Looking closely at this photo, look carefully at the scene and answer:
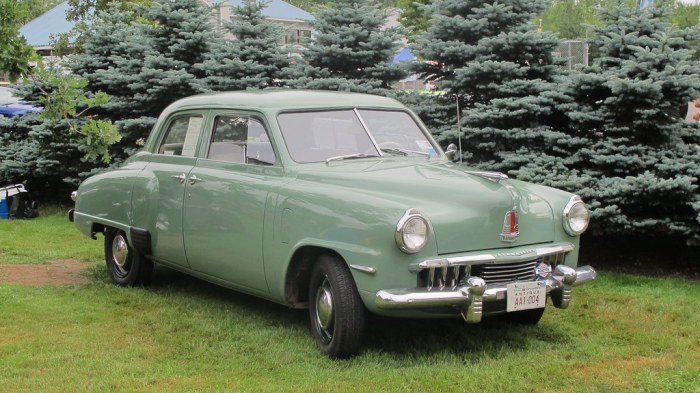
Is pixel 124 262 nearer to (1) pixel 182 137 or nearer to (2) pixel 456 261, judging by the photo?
(1) pixel 182 137

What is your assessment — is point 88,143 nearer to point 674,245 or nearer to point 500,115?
point 500,115

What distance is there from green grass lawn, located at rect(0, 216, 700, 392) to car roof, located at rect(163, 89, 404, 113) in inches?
63.9

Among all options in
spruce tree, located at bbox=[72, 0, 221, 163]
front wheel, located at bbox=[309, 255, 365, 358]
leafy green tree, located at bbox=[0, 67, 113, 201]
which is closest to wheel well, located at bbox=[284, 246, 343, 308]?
front wheel, located at bbox=[309, 255, 365, 358]

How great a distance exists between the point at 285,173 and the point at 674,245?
4.53 m

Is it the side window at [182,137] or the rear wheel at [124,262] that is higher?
the side window at [182,137]

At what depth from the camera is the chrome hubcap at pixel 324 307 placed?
5332 mm

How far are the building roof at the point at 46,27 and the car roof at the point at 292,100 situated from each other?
31128 millimetres

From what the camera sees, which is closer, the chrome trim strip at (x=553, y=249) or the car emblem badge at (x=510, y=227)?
the car emblem badge at (x=510, y=227)

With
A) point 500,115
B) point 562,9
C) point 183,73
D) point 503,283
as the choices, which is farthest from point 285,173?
point 562,9

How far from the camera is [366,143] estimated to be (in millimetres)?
6164

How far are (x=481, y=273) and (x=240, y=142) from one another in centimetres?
224

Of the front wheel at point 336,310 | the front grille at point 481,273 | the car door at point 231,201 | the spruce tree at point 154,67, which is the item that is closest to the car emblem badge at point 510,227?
the front grille at point 481,273

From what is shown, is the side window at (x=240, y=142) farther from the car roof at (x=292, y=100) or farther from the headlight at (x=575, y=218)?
the headlight at (x=575, y=218)

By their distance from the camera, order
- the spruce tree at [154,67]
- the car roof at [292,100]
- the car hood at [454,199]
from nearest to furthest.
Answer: the car hood at [454,199] → the car roof at [292,100] → the spruce tree at [154,67]
